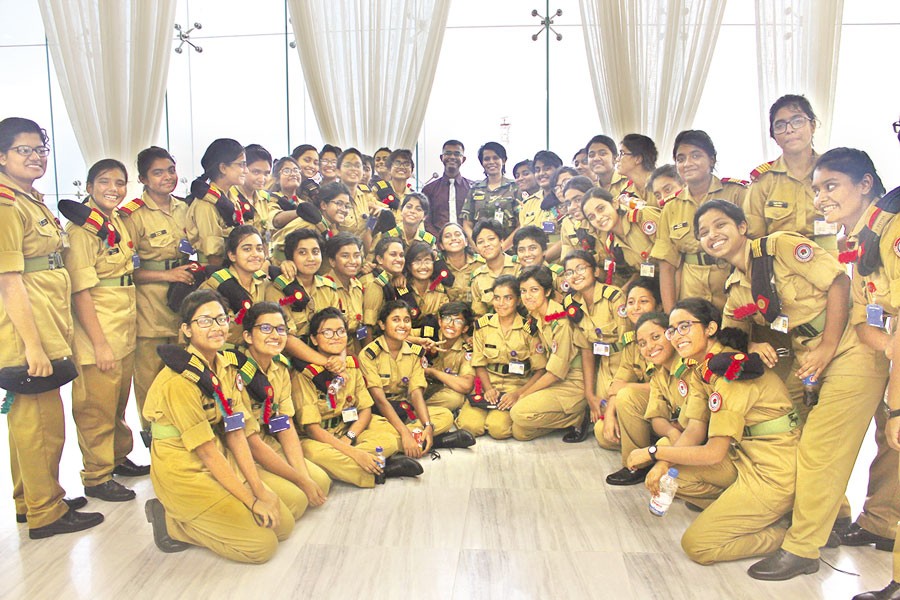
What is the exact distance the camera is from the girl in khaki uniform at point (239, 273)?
3.50m

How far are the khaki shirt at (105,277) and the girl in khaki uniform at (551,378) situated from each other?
2278mm

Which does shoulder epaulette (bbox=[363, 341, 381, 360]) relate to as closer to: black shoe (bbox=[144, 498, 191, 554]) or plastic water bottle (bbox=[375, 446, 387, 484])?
plastic water bottle (bbox=[375, 446, 387, 484])

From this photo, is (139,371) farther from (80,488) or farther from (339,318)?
(339,318)

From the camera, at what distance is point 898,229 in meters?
2.29

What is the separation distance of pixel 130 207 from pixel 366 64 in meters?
2.80

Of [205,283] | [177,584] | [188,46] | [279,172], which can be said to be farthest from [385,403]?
[188,46]

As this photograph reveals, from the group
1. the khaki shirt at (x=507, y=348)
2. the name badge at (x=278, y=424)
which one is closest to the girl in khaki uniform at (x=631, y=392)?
the khaki shirt at (x=507, y=348)

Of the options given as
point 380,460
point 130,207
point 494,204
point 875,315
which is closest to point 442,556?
point 380,460

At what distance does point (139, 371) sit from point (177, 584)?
1502 mm

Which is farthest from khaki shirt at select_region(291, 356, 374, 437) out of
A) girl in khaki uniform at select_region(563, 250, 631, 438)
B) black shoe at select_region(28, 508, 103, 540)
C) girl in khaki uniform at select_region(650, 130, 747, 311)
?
girl in khaki uniform at select_region(650, 130, 747, 311)

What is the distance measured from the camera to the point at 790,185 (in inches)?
131

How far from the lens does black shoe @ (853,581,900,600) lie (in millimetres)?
2268

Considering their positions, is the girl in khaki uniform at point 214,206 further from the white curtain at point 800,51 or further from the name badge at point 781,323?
the white curtain at point 800,51

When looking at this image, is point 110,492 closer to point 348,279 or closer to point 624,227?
point 348,279
